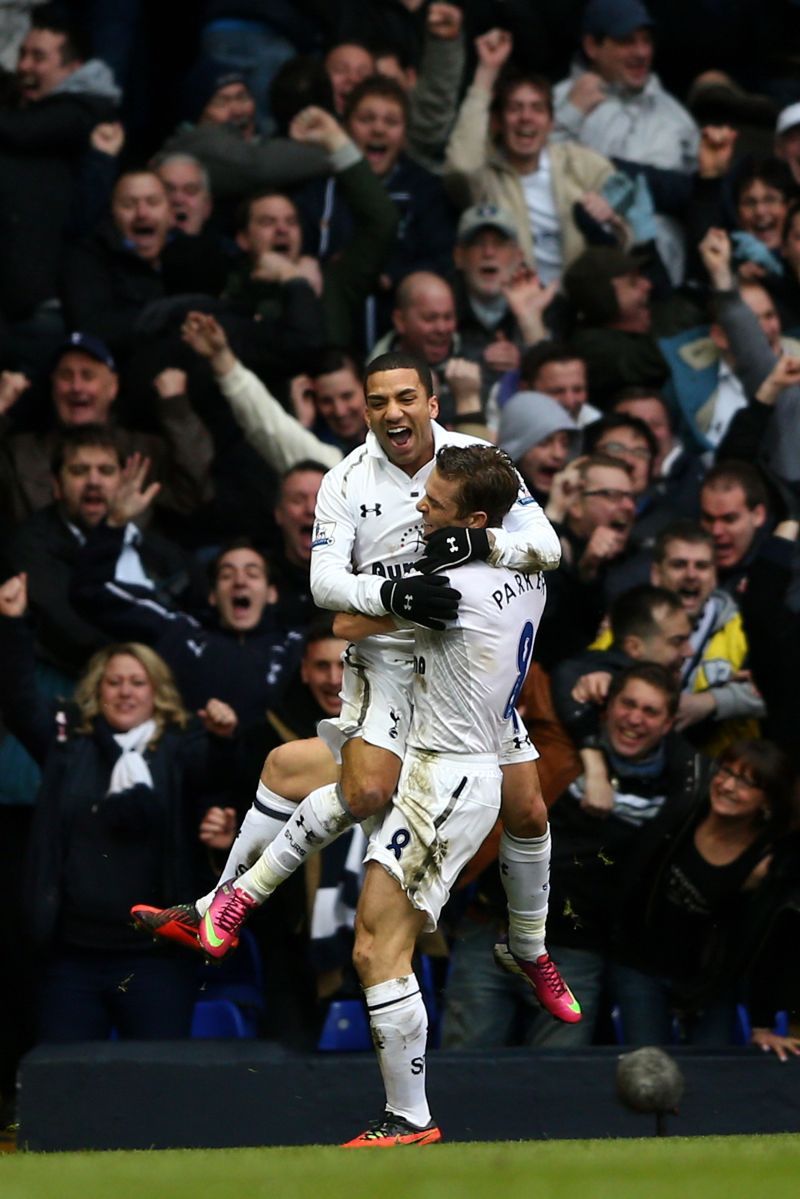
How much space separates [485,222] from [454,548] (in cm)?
574

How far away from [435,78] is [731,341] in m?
2.98

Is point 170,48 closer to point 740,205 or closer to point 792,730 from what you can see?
point 740,205

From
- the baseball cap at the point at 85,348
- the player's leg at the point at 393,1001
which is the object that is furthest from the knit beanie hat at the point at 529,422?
the player's leg at the point at 393,1001

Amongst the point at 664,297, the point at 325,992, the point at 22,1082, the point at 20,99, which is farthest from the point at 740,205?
the point at 22,1082

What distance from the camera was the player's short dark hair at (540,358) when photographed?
12297mm

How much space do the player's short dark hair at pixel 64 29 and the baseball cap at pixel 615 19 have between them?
3.21 meters

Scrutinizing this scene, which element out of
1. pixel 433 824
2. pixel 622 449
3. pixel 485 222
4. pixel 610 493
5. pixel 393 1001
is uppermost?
pixel 485 222

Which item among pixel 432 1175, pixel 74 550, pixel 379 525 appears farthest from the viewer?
pixel 74 550

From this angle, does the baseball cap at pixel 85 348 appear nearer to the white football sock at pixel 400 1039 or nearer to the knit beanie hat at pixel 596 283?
the knit beanie hat at pixel 596 283

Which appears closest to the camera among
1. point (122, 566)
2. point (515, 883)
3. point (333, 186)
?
point (515, 883)

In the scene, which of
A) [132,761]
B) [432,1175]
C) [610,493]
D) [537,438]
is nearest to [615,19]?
[537,438]

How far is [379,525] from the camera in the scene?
26.5 feet

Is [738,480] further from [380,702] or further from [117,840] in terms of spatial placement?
[380,702]

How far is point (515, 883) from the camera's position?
8.38m
